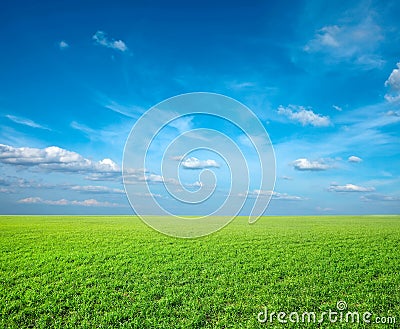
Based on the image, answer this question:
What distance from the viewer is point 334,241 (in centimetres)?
2612

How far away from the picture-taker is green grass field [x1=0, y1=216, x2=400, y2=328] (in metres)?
11.6

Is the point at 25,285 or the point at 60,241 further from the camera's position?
the point at 60,241

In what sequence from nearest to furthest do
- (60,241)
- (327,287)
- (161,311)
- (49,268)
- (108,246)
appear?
(161,311) < (327,287) < (49,268) < (108,246) < (60,241)

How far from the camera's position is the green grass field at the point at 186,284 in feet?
38.0

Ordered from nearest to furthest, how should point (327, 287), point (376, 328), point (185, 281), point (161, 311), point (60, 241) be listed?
point (376, 328)
point (161, 311)
point (327, 287)
point (185, 281)
point (60, 241)

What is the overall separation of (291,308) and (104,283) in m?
8.43

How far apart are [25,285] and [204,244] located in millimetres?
13020

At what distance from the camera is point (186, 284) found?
14555 millimetres

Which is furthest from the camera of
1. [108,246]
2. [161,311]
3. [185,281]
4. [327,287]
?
[108,246]

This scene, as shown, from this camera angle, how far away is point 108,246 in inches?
911

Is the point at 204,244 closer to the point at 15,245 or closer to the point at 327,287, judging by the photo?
the point at 327,287

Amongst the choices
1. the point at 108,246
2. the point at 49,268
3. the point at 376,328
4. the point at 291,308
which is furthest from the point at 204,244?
the point at 376,328

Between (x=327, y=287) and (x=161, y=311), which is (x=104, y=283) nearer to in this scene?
(x=161, y=311)

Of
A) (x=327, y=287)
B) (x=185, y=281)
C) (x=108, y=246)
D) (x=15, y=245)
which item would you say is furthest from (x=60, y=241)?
(x=327, y=287)
